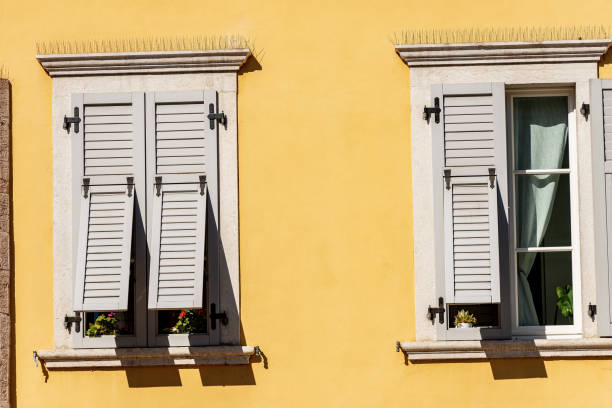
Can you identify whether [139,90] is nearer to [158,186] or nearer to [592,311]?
[158,186]

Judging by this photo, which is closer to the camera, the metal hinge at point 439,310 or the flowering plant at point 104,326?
the metal hinge at point 439,310

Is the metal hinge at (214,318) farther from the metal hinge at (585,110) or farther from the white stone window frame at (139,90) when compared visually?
the metal hinge at (585,110)

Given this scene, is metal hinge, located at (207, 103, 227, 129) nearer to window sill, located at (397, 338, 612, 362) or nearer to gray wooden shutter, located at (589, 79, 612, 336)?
window sill, located at (397, 338, 612, 362)

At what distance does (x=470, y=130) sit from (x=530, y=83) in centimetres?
51

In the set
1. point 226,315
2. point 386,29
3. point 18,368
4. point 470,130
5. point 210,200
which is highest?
point 386,29

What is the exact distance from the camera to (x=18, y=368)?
5.57 metres

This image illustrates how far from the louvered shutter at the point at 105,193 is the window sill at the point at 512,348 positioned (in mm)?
1883

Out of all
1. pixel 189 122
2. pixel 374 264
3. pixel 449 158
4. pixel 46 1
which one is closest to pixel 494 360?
pixel 374 264

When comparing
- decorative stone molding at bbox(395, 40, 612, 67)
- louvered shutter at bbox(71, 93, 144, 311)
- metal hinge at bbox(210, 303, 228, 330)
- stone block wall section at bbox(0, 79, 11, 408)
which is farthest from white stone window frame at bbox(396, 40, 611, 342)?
stone block wall section at bbox(0, 79, 11, 408)

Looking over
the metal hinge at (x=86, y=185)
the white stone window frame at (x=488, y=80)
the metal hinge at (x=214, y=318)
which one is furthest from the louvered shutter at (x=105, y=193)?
the white stone window frame at (x=488, y=80)

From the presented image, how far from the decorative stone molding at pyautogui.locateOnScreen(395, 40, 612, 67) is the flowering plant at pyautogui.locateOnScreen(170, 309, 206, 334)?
7.02 ft

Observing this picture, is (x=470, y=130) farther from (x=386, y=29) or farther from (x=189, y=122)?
(x=189, y=122)

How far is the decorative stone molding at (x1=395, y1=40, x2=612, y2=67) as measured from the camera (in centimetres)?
546

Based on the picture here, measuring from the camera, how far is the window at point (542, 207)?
5609 mm
